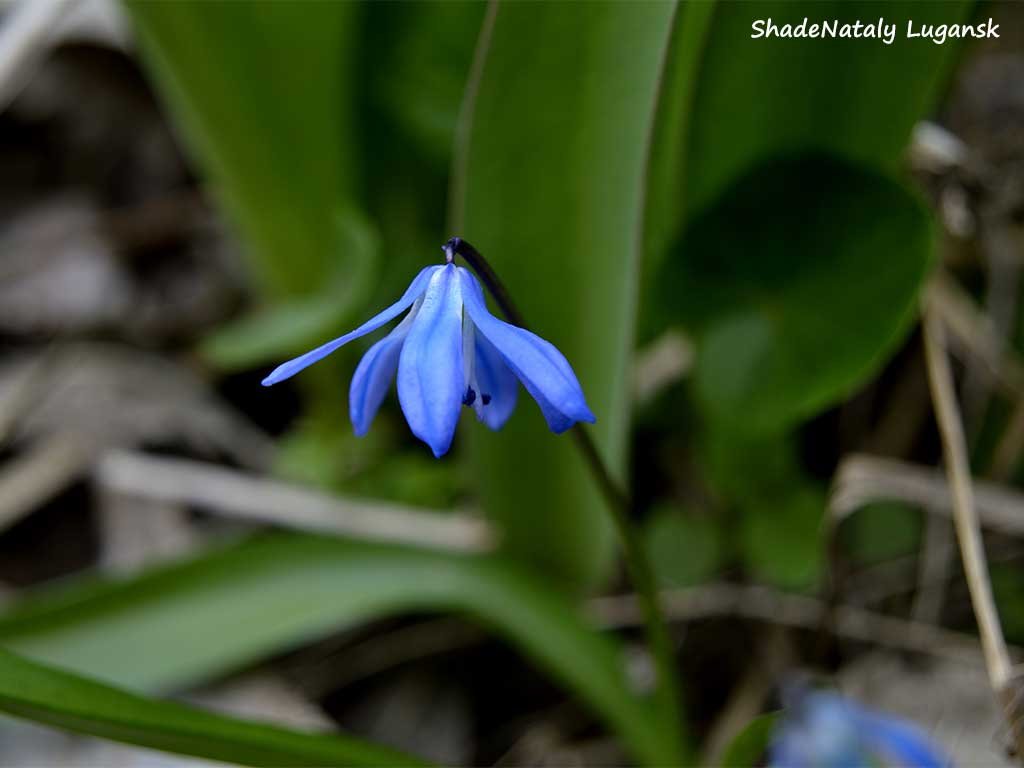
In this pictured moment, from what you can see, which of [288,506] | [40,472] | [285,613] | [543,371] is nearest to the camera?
[543,371]

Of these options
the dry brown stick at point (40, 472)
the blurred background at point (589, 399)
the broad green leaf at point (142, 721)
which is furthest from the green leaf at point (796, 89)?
the dry brown stick at point (40, 472)

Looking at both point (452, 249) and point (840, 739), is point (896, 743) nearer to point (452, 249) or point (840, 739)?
point (840, 739)

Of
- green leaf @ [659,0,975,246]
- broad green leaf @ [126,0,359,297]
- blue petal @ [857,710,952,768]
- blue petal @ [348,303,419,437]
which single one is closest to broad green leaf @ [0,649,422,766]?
blue petal @ [348,303,419,437]

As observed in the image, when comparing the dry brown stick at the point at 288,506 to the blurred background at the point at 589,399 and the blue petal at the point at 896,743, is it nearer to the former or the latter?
the blurred background at the point at 589,399

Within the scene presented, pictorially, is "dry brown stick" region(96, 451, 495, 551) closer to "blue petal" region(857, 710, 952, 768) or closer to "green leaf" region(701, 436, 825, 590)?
"green leaf" region(701, 436, 825, 590)

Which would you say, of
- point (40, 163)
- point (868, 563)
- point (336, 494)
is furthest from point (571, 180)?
point (40, 163)

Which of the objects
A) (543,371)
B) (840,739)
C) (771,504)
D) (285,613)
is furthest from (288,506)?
(543,371)
